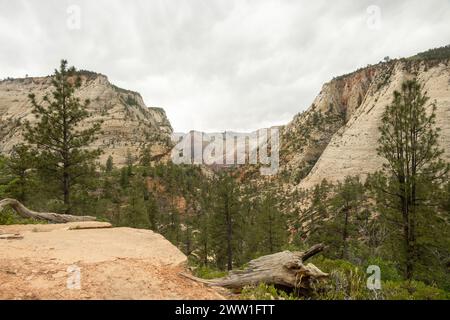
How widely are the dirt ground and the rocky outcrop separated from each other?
8713 centimetres

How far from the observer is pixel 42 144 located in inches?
752

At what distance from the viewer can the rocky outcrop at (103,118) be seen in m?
100

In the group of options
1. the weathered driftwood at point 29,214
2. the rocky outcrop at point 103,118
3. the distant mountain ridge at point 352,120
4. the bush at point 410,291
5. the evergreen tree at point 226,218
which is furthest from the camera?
the rocky outcrop at point 103,118

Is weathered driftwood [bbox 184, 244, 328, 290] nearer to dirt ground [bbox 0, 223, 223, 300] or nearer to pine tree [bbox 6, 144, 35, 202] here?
dirt ground [bbox 0, 223, 223, 300]

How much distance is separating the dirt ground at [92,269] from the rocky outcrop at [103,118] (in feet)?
286

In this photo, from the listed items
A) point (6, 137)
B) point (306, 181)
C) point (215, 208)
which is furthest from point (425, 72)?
point (6, 137)

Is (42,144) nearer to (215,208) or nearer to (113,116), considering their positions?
(215,208)

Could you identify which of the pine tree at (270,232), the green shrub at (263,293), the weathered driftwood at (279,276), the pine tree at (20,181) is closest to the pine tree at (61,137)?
the pine tree at (20,181)

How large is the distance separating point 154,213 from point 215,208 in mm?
13794

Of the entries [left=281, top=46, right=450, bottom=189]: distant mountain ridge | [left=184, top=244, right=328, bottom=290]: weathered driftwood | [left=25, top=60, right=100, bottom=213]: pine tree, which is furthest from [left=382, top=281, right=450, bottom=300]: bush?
[left=281, top=46, right=450, bottom=189]: distant mountain ridge

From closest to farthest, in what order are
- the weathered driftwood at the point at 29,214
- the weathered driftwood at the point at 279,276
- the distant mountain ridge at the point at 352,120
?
the weathered driftwood at the point at 279,276
the weathered driftwood at the point at 29,214
the distant mountain ridge at the point at 352,120

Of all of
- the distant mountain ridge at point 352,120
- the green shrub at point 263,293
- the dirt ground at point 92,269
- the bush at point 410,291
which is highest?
the distant mountain ridge at point 352,120

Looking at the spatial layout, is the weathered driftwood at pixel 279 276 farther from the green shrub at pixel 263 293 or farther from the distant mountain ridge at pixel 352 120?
the distant mountain ridge at pixel 352 120

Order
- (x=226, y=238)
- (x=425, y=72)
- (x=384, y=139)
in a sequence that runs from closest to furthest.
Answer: (x=384, y=139) → (x=226, y=238) → (x=425, y=72)
